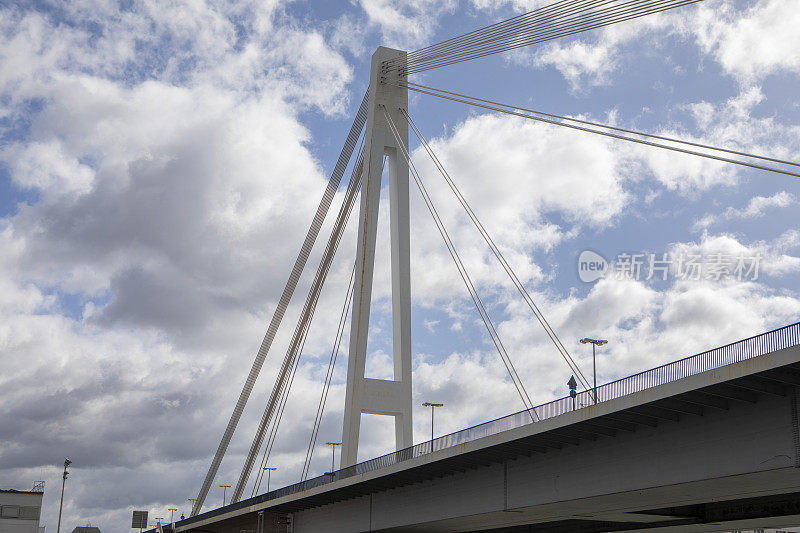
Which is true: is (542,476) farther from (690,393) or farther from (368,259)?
(368,259)

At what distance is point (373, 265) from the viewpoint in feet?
155

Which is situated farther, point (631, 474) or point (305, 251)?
point (305, 251)

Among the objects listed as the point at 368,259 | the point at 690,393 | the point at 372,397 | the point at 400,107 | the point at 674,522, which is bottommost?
the point at 674,522

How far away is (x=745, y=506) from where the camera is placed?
33.9 meters

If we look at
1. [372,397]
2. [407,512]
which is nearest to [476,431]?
[407,512]

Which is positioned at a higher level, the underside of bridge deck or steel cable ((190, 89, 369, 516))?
steel cable ((190, 89, 369, 516))

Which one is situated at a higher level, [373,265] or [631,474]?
[373,265]

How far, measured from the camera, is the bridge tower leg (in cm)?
4456

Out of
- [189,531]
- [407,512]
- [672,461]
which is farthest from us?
[189,531]

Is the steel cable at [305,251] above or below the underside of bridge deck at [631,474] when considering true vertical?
above

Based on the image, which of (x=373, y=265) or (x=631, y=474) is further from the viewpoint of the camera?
(x=373, y=265)

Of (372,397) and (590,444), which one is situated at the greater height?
(372,397)

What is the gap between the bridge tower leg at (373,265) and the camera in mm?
44562

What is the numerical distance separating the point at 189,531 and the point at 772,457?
6009 centimetres
